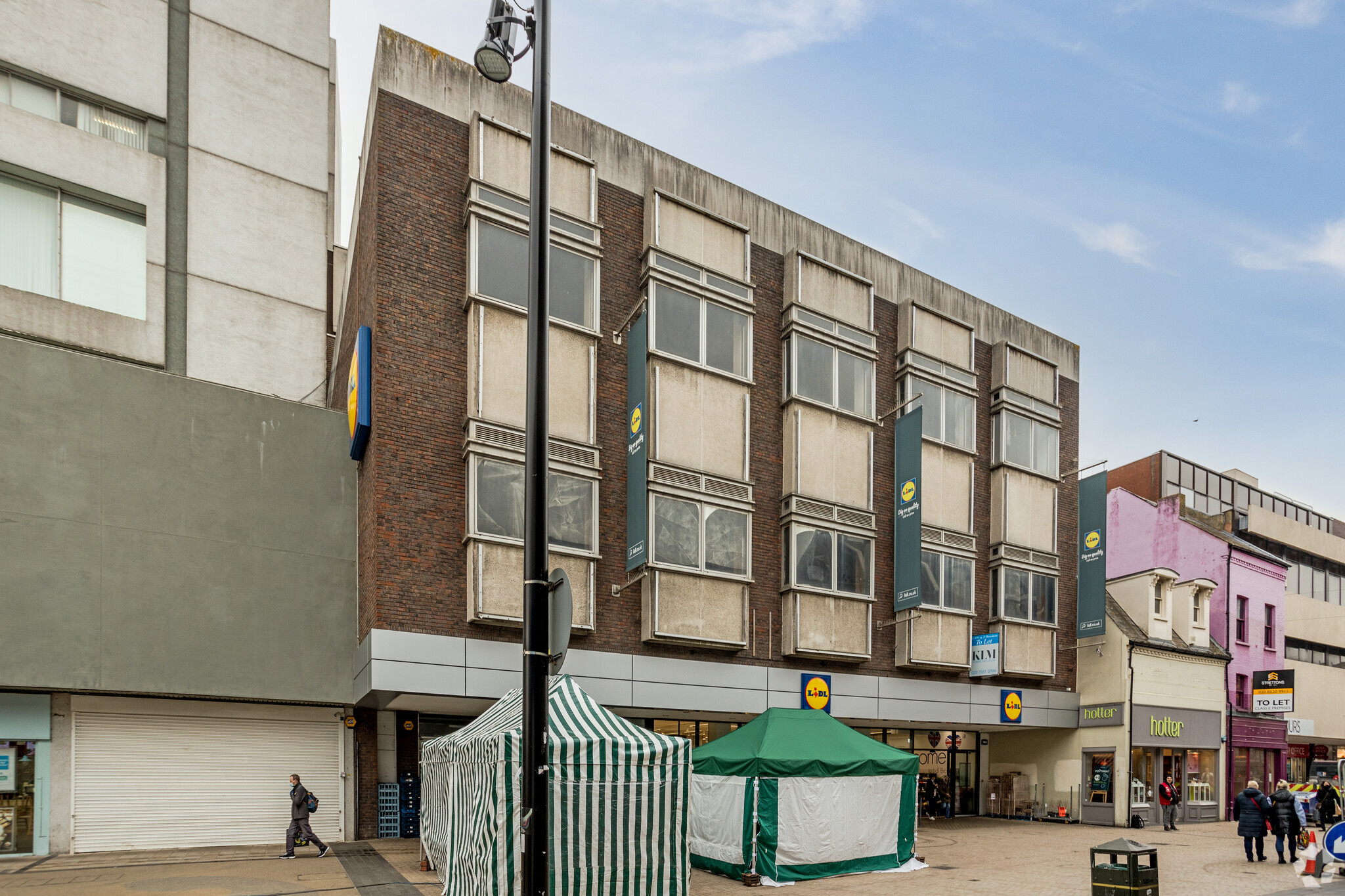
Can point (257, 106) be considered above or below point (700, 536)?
above

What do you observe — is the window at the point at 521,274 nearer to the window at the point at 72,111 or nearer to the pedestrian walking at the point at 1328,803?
the window at the point at 72,111

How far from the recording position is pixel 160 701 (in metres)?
18.2

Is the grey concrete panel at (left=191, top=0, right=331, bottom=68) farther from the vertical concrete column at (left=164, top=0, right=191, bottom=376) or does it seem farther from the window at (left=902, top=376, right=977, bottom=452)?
the window at (left=902, top=376, right=977, bottom=452)

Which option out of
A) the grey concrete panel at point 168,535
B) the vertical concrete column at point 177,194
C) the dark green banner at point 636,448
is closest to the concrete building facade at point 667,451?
the dark green banner at point 636,448

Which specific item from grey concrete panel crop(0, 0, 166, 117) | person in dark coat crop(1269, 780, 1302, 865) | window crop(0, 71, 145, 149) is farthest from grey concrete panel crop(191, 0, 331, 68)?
person in dark coat crop(1269, 780, 1302, 865)

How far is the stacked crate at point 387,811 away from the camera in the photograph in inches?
779

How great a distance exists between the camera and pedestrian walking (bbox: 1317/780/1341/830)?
866 inches

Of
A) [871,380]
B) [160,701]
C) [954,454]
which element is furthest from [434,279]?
[954,454]

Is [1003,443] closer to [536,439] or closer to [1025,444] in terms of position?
[1025,444]

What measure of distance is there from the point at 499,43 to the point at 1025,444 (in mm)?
24593

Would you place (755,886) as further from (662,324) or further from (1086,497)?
(1086,497)

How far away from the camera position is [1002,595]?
88.1ft

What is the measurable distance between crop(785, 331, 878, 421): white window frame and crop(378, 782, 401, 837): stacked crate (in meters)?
12.7

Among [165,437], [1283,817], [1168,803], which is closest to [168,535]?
[165,437]
